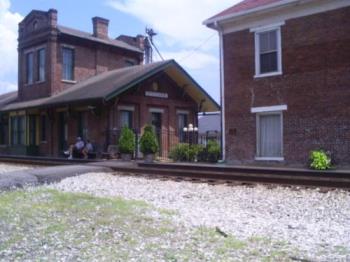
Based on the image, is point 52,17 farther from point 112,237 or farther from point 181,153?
point 112,237

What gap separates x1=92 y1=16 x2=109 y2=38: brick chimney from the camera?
3166 centimetres

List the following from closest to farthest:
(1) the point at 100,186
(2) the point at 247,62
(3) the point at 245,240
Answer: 1. (3) the point at 245,240
2. (1) the point at 100,186
3. (2) the point at 247,62

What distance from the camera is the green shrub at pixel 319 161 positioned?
595 inches

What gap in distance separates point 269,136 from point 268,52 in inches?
124

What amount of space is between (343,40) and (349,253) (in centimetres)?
1179

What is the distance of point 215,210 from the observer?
337 inches

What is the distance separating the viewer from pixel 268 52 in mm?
17984

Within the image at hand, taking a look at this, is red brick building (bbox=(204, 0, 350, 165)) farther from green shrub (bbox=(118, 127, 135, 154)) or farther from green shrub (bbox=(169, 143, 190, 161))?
green shrub (bbox=(118, 127, 135, 154))

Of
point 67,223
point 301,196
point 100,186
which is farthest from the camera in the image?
point 100,186

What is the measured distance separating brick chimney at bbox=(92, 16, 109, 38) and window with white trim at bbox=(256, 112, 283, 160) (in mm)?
16799

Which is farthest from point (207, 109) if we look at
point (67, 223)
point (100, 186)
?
point (67, 223)

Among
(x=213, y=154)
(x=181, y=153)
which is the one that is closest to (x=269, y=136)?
(x=213, y=154)

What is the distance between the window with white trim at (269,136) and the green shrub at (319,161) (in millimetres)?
2190

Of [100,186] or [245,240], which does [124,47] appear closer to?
[100,186]
